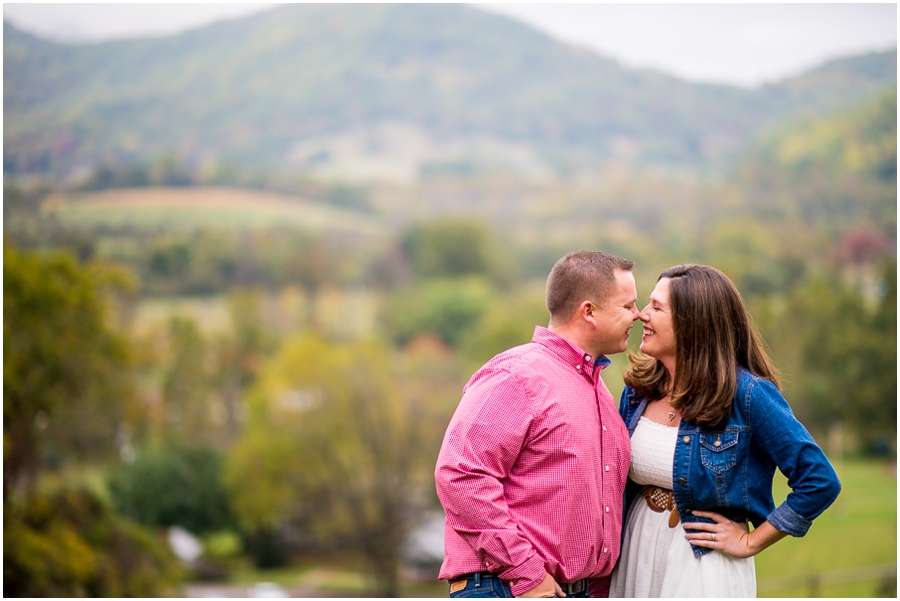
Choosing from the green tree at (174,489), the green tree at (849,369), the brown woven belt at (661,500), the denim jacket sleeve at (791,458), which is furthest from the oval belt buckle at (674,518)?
the green tree at (849,369)

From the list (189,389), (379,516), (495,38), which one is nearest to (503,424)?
(379,516)

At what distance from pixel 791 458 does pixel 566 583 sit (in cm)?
77

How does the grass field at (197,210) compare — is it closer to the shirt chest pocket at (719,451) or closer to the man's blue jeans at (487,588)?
the man's blue jeans at (487,588)

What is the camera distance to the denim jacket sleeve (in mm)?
2367

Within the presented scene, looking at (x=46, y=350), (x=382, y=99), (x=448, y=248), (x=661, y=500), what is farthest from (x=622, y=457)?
(x=382, y=99)

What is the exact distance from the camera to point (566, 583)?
8.11 feet

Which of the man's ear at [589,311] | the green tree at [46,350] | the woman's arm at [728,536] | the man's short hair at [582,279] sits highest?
the man's short hair at [582,279]

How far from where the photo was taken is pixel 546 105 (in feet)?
323

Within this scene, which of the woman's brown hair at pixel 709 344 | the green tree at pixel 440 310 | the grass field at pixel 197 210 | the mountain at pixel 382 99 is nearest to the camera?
the woman's brown hair at pixel 709 344

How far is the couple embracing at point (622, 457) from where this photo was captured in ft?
7.63

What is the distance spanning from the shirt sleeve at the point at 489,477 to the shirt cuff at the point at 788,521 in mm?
743

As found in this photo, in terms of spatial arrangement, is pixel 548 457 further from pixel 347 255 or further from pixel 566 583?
pixel 347 255

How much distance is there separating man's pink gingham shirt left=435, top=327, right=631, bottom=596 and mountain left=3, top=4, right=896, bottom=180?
238 ft

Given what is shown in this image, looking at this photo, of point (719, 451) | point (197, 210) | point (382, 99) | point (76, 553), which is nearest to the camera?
point (719, 451)
